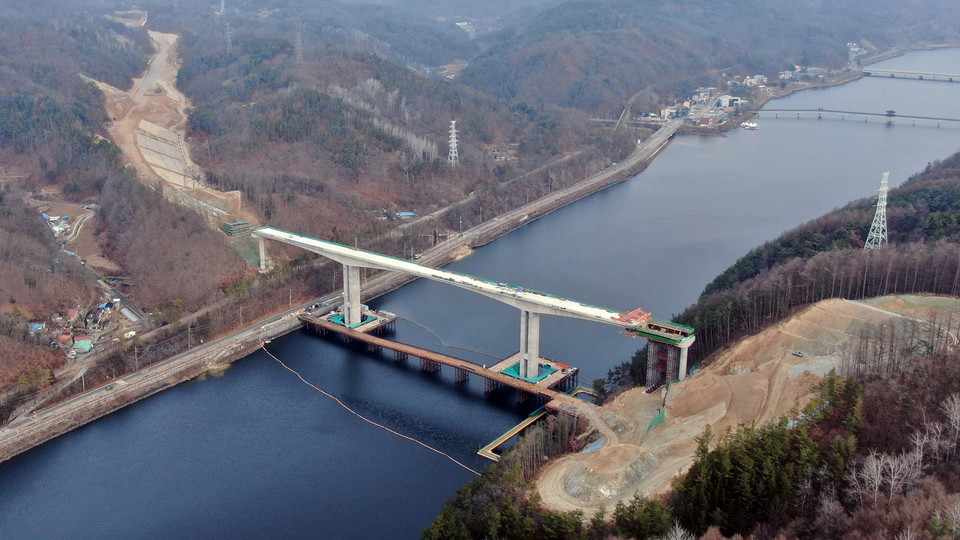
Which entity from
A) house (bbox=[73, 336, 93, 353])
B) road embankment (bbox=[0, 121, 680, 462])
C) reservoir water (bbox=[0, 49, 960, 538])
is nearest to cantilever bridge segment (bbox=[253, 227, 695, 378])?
reservoir water (bbox=[0, 49, 960, 538])

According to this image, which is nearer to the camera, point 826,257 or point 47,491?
point 47,491

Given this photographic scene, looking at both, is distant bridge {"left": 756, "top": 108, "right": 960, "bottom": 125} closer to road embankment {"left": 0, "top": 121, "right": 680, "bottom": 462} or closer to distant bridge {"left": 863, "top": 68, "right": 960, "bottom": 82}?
distant bridge {"left": 863, "top": 68, "right": 960, "bottom": 82}

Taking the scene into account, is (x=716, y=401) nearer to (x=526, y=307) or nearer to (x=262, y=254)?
(x=526, y=307)

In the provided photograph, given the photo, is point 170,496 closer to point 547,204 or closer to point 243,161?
point 243,161

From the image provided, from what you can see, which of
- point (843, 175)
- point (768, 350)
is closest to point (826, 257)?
point (768, 350)

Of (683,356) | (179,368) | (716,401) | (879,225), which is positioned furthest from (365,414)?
(879,225)

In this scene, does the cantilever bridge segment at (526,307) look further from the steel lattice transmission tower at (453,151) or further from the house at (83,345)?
the steel lattice transmission tower at (453,151)
